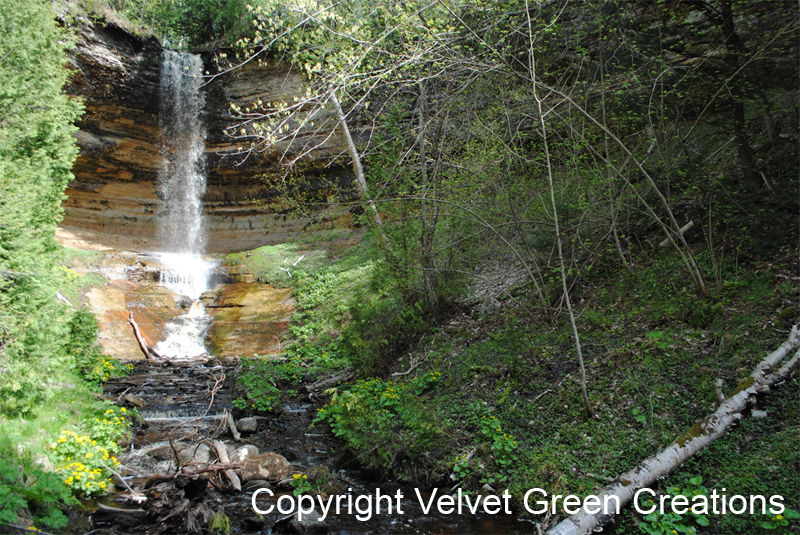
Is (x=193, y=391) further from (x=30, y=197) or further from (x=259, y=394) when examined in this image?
(x=30, y=197)

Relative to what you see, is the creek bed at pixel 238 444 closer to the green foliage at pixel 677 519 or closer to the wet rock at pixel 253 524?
the wet rock at pixel 253 524

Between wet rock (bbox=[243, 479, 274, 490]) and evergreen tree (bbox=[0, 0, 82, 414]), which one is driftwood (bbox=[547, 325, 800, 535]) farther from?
evergreen tree (bbox=[0, 0, 82, 414])

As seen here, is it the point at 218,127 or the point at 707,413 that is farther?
the point at 218,127

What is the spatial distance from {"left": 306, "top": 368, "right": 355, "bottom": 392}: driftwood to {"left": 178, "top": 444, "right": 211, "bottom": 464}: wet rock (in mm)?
3042

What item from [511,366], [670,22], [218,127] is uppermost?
[218,127]

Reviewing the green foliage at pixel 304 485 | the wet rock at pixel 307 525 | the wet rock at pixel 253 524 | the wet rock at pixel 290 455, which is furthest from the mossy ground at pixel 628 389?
the wet rock at pixel 290 455

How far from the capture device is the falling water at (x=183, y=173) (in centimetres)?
1830

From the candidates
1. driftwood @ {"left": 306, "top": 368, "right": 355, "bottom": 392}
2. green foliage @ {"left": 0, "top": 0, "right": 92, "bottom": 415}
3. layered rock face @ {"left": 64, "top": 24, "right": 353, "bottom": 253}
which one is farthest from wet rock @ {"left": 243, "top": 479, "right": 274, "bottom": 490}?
layered rock face @ {"left": 64, "top": 24, "right": 353, "bottom": 253}

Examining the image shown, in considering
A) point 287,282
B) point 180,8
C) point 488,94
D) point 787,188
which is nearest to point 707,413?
point 787,188

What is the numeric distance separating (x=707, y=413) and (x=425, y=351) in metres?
4.44

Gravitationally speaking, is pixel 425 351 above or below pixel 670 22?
below

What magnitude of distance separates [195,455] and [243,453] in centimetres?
55

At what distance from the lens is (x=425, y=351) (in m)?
7.64

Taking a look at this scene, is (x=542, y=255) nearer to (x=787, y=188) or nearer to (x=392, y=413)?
(x=787, y=188)
